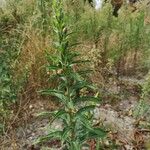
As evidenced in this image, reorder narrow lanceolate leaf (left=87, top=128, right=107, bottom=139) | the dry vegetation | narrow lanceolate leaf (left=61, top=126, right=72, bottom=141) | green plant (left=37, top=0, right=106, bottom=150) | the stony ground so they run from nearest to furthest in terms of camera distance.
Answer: green plant (left=37, top=0, right=106, bottom=150) → narrow lanceolate leaf (left=61, top=126, right=72, bottom=141) → narrow lanceolate leaf (left=87, top=128, right=107, bottom=139) → the stony ground → the dry vegetation

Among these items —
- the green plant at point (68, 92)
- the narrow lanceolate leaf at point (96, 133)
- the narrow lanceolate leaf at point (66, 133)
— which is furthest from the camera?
the narrow lanceolate leaf at point (96, 133)

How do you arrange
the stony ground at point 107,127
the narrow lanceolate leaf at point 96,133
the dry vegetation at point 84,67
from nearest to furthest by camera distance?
the narrow lanceolate leaf at point 96,133 → the stony ground at point 107,127 → the dry vegetation at point 84,67

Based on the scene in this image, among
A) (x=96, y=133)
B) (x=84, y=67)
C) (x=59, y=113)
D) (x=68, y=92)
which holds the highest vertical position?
(x=84, y=67)

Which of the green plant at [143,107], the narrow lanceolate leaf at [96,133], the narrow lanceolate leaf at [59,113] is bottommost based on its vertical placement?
the narrow lanceolate leaf at [96,133]

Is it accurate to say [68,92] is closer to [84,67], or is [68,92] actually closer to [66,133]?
[66,133]

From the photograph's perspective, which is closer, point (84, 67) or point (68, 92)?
point (68, 92)

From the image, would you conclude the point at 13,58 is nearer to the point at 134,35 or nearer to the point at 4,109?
the point at 4,109

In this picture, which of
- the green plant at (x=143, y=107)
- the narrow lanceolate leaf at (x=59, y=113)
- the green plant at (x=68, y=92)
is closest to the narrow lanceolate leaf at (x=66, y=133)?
the green plant at (x=68, y=92)

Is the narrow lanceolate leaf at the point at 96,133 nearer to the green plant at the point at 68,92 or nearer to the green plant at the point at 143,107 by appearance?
the green plant at the point at 68,92

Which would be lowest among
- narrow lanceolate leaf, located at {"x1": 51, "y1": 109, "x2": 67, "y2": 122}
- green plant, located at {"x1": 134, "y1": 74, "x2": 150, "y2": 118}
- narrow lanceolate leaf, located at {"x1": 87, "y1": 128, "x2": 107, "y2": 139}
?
narrow lanceolate leaf, located at {"x1": 87, "y1": 128, "x2": 107, "y2": 139}

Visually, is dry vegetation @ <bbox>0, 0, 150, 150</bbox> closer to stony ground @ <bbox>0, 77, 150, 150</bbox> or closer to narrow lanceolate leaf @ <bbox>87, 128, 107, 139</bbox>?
stony ground @ <bbox>0, 77, 150, 150</bbox>

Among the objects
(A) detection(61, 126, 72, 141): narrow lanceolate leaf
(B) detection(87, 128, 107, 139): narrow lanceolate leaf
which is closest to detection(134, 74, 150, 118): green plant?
(B) detection(87, 128, 107, 139): narrow lanceolate leaf

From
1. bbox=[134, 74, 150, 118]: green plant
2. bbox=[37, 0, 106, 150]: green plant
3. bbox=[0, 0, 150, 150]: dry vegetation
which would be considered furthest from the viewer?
bbox=[134, 74, 150, 118]: green plant

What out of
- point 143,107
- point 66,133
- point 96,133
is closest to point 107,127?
point 143,107
